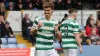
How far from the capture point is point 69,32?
338 inches

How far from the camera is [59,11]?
16.7 meters

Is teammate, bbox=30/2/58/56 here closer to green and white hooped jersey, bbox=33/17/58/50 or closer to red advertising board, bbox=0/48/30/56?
green and white hooped jersey, bbox=33/17/58/50

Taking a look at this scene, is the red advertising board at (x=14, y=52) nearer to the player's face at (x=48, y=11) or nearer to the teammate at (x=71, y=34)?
the teammate at (x=71, y=34)

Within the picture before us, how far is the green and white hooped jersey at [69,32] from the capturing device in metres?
8.58

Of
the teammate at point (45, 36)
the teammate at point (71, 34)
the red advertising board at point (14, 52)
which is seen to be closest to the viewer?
the teammate at point (45, 36)

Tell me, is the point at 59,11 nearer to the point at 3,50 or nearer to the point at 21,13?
the point at 21,13

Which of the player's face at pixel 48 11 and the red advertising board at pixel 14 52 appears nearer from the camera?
the player's face at pixel 48 11

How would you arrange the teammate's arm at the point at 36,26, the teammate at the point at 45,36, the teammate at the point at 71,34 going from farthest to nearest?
the teammate at the point at 71,34
the teammate at the point at 45,36
the teammate's arm at the point at 36,26

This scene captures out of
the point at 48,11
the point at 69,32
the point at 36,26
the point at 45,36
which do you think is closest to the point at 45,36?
the point at 45,36

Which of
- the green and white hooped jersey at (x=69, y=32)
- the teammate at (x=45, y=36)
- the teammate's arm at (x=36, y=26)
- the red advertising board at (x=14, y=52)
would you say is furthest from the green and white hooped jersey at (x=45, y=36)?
the red advertising board at (x=14, y=52)

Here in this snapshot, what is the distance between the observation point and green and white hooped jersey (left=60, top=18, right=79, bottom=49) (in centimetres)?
858

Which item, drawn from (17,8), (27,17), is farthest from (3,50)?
(17,8)

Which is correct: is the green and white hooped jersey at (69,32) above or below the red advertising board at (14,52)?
above

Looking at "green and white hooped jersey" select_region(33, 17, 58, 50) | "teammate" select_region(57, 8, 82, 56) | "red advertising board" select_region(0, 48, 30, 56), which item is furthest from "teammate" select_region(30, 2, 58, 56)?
"red advertising board" select_region(0, 48, 30, 56)
